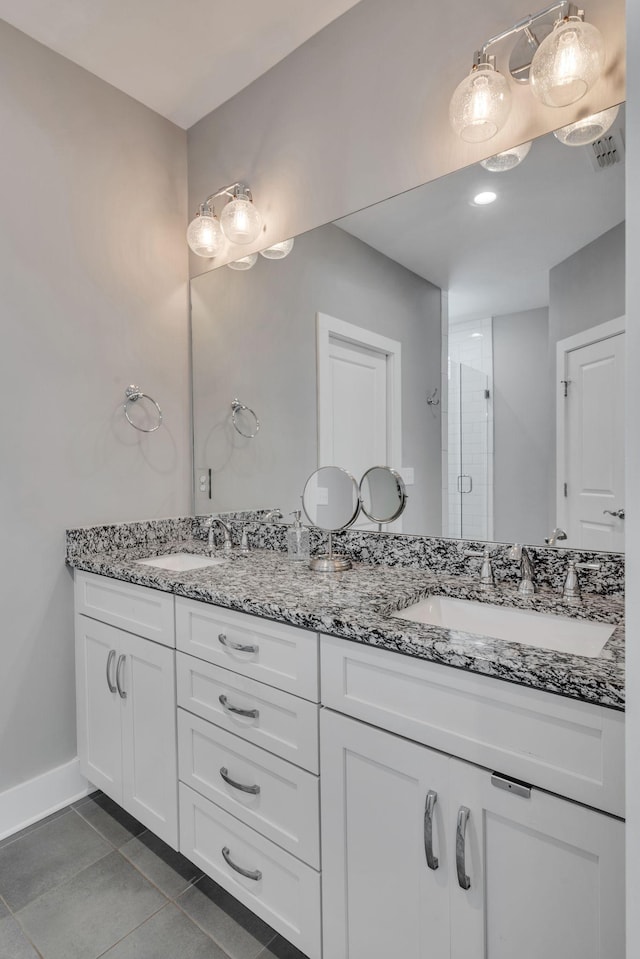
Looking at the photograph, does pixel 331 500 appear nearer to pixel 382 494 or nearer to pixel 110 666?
pixel 382 494

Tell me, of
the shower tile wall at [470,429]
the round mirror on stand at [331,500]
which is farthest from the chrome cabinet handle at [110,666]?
the shower tile wall at [470,429]

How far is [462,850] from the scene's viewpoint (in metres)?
0.89

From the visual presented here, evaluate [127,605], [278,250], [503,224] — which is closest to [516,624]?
[503,224]

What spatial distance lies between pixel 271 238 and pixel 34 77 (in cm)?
96

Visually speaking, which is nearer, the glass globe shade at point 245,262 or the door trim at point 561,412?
the door trim at point 561,412

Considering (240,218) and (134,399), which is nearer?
(240,218)

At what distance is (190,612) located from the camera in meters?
1.43

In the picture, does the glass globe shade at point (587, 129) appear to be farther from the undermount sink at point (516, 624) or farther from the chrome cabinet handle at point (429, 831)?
the chrome cabinet handle at point (429, 831)

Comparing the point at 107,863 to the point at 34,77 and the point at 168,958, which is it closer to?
the point at 168,958

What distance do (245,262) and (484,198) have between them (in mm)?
1009

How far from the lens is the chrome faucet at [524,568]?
1308mm

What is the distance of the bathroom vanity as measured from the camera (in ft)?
2.62

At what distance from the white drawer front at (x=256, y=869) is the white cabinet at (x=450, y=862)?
6cm

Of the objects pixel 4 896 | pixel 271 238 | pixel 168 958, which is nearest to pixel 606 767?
pixel 168 958
